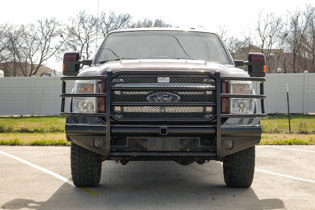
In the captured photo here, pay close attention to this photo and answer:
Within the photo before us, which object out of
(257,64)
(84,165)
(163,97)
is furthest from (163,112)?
(257,64)

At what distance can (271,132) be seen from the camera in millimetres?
12789

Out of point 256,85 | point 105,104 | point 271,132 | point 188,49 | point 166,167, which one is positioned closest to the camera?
point 105,104

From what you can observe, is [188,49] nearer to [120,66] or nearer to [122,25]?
[120,66]

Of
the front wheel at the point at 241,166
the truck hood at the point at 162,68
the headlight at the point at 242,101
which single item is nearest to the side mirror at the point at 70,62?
the truck hood at the point at 162,68

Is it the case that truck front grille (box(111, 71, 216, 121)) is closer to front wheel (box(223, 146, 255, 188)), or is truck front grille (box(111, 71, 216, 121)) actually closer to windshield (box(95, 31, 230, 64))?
front wheel (box(223, 146, 255, 188))

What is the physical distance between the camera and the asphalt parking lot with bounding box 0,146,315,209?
177 inches

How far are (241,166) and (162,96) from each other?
1.31 m

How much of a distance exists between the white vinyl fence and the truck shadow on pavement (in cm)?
1704

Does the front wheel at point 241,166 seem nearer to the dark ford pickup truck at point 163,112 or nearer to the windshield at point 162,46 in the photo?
the dark ford pickup truck at point 163,112

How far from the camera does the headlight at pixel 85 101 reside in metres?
4.64

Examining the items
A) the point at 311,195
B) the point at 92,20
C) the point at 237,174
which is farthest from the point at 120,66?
the point at 92,20

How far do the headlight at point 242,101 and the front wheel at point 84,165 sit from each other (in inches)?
66.4

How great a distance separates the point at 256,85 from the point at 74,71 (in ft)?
56.4

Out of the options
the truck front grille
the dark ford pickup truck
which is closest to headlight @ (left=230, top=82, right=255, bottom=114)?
the dark ford pickup truck
